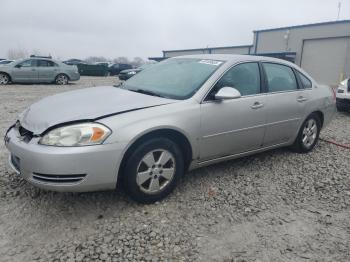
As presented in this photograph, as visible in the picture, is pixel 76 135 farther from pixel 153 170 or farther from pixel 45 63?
pixel 45 63

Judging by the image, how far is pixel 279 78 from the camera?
4.41 metres

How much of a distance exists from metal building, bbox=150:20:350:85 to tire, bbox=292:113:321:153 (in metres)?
17.3

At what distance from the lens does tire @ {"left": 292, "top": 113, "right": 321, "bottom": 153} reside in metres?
4.83

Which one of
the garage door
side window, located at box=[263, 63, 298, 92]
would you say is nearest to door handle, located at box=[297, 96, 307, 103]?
side window, located at box=[263, 63, 298, 92]

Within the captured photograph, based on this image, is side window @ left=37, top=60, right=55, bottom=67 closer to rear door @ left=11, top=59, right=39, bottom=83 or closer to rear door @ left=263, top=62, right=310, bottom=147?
rear door @ left=11, top=59, right=39, bottom=83

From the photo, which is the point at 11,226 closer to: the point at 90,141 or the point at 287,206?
the point at 90,141

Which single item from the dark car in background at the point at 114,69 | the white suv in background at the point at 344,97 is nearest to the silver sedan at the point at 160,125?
the white suv in background at the point at 344,97

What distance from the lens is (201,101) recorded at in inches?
133

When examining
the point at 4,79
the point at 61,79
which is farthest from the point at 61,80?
the point at 4,79

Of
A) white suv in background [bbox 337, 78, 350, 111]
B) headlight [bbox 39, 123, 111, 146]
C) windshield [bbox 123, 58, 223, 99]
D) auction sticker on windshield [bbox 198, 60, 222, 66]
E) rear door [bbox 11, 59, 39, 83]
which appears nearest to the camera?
headlight [bbox 39, 123, 111, 146]

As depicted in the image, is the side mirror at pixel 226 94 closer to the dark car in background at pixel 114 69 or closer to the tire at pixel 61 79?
the tire at pixel 61 79

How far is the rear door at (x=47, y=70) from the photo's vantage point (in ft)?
49.3

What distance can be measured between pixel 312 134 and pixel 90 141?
3726 millimetres

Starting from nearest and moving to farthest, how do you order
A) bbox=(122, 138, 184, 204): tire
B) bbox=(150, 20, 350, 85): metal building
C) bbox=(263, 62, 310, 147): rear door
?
bbox=(122, 138, 184, 204): tire → bbox=(263, 62, 310, 147): rear door → bbox=(150, 20, 350, 85): metal building
